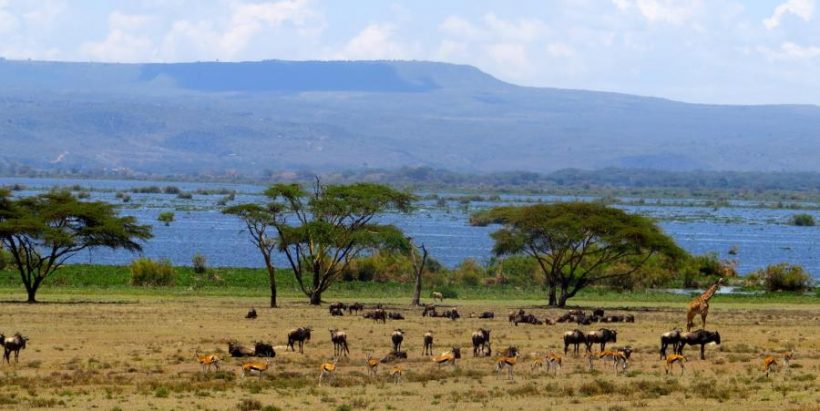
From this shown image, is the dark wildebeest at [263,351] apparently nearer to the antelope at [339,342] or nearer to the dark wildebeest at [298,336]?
the dark wildebeest at [298,336]

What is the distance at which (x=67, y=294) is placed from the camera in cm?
5991

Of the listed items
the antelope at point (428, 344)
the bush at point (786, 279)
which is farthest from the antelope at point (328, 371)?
the bush at point (786, 279)

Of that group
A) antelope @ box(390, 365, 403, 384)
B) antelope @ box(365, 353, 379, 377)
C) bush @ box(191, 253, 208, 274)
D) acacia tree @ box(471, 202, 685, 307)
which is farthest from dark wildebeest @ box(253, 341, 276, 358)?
bush @ box(191, 253, 208, 274)

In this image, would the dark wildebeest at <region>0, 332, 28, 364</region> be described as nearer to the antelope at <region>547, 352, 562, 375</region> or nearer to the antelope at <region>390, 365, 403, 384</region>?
the antelope at <region>390, 365, 403, 384</region>

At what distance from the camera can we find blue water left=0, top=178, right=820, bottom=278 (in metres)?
97.7

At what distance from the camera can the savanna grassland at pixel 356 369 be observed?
1086 inches

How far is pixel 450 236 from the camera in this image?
421 ft

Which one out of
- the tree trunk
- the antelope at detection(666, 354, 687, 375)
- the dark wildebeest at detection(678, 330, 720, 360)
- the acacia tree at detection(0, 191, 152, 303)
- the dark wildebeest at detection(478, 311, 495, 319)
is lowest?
the antelope at detection(666, 354, 687, 375)

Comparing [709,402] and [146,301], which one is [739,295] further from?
[709,402]

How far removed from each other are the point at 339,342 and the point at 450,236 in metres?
93.5

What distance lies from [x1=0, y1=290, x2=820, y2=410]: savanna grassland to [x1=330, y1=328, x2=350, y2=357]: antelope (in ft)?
0.98

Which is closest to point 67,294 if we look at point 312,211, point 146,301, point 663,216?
point 146,301

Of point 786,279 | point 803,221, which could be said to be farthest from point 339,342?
point 803,221

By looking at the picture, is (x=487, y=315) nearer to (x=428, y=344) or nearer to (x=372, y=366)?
(x=428, y=344)
